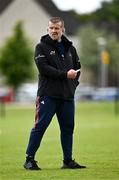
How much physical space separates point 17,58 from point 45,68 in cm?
5962

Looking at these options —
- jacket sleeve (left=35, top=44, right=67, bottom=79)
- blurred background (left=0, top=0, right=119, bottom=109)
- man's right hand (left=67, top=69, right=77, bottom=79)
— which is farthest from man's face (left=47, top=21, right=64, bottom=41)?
blurred background (left=0, top=0, right=119, bottom=109)

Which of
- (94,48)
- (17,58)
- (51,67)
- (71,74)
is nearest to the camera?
(71,74)

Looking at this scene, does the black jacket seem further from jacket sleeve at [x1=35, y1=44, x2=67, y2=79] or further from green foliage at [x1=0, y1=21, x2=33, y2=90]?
green foliage at [x1=0, y1=21, x2=33, y2=90]

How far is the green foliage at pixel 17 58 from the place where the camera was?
69.9 metres

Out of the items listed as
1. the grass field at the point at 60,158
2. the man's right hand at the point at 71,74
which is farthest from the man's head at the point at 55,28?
the grass field at the point at 60,158

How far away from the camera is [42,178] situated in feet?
36.2

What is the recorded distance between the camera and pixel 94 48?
3620 inches

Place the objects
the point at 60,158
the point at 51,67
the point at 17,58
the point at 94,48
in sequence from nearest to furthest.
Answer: the point at 51,67
the point at 60,158
the point at 17,58
the point at 94,48

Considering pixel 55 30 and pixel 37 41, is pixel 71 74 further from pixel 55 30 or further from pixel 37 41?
pixel 37 41

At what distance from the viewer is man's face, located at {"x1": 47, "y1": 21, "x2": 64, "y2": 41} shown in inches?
472

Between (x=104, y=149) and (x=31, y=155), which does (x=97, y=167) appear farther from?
(x=104, y=149)

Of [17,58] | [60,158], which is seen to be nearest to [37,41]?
[17,58]

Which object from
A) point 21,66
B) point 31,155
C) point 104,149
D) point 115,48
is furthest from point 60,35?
point 115,48

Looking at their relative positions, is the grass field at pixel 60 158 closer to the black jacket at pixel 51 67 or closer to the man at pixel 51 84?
the man at pixel 51 84
